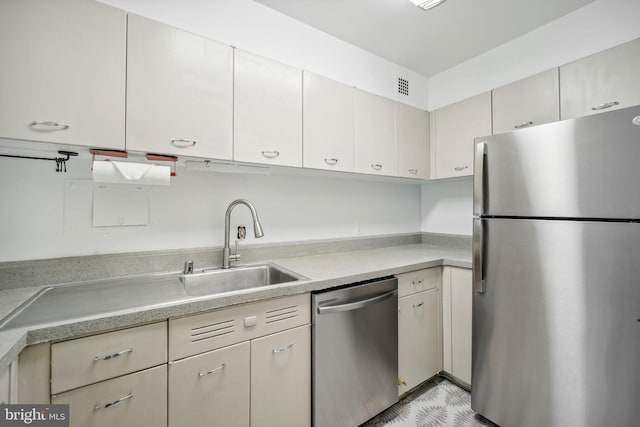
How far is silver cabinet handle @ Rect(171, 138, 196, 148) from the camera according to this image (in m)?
1.26

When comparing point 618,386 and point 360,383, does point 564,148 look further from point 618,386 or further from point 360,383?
point 360,383

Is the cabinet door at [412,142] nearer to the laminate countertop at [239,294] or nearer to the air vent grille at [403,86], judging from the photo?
the air vent grille at [403,86]

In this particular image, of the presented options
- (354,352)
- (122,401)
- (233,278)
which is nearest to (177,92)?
(233,278)

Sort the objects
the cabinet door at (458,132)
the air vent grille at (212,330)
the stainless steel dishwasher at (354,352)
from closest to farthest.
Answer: the air vent grille at (212,330) < the stainless steel dishwasher at (354,352) < the cabinet door at (458,132)

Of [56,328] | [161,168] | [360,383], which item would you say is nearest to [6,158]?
[161,168]

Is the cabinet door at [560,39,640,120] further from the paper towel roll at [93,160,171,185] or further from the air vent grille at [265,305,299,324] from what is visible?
the paper towel roll at [93,160,171,185]

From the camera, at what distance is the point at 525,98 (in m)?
1.78

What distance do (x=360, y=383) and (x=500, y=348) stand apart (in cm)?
80

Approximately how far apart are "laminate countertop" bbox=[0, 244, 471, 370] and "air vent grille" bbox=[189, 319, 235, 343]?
0.08 meters

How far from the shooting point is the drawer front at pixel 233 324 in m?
1.04

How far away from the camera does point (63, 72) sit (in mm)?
1039

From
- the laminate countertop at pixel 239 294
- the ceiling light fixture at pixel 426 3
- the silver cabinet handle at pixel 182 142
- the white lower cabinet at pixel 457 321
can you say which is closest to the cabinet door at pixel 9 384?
the laminate countertop at pixel 239 294

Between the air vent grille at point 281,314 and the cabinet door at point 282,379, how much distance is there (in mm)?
69

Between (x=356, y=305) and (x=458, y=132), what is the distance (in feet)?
5.41
